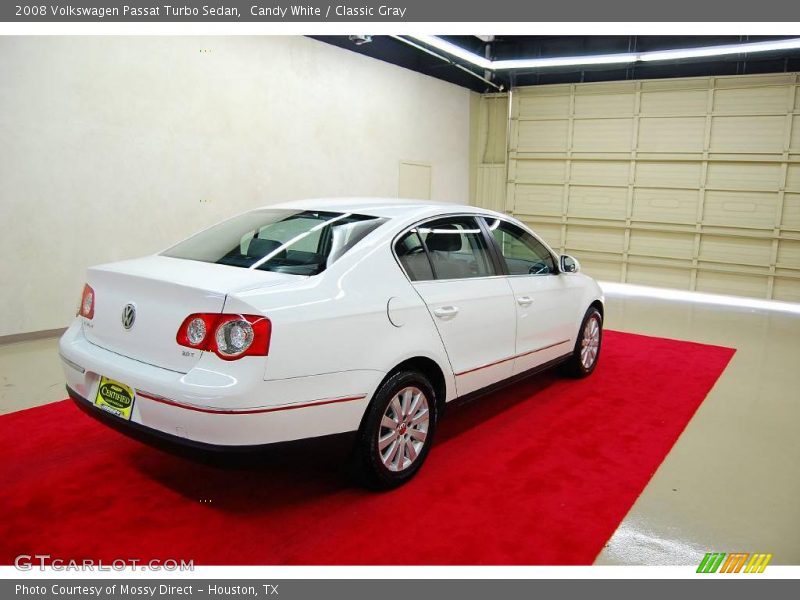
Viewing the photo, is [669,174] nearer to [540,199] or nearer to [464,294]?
[540,199]

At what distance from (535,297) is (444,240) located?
0.84 metres

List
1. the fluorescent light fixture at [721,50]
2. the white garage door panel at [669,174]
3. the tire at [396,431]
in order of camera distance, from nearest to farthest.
→ the tire at [396,431]
the fluorescent light fixture at [721,50]
the white garage door panel at [669,174]

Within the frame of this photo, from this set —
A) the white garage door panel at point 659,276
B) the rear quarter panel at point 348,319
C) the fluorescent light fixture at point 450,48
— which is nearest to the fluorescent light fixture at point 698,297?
the white garage door panel at point 659,276

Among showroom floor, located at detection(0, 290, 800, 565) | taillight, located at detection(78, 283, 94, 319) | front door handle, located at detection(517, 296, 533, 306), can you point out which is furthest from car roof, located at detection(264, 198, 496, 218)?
showroom floor, located at detection(0, 290, 800, 565)

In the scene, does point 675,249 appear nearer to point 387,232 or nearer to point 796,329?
point 796,329

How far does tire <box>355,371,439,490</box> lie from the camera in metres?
2.66

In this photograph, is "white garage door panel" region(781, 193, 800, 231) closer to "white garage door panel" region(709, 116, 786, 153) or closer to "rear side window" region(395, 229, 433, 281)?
"white garage door panel" region(709, 116, 786, 153)

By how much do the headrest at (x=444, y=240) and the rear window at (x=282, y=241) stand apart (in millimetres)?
314

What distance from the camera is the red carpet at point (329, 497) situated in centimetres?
237

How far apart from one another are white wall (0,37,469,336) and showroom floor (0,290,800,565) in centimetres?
91

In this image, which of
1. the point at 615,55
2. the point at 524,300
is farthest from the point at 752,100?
Result: the point at 524,300

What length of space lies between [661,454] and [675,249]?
794 centimetres

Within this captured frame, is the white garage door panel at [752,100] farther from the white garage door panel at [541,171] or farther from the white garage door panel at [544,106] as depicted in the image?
the white garage door panel at [541,171]

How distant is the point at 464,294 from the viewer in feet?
10.5
